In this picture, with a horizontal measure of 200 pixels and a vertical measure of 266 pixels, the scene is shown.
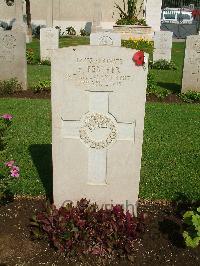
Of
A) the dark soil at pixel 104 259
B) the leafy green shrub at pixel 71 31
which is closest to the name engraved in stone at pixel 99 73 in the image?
the dark soil at pixel 104 259

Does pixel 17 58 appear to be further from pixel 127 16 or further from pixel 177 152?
pixel 127 16

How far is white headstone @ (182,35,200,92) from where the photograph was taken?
9859mm

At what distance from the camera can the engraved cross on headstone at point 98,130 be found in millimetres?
3305

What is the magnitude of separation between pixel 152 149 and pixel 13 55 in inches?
213

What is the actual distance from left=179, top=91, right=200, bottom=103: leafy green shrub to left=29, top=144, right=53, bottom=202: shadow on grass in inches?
192

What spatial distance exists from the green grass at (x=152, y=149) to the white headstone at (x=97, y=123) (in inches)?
36.4

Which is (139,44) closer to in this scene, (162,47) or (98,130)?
(162,47)

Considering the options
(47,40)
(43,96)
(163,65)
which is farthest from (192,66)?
(47,40)

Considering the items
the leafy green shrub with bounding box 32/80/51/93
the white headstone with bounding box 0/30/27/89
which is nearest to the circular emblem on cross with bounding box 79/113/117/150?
the leafy green shrub with bounding box 32/80/51/93

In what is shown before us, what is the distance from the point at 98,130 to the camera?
342cm

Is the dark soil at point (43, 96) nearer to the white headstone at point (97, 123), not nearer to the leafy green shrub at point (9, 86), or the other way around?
the leafy green shrub at point (9, 86)

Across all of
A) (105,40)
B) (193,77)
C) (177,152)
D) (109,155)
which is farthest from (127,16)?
(109,155)

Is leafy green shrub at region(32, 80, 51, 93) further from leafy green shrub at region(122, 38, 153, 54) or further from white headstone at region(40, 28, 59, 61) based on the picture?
leafy green shrub at region(122, 38, 153, 54)

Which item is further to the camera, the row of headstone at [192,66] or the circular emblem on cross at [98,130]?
the row of headstone at [192,66]
